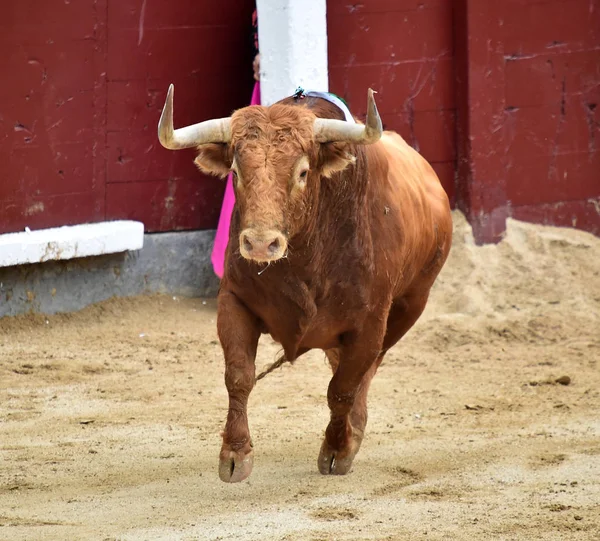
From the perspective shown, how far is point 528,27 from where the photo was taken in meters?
8.45

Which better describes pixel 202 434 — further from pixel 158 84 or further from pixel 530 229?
pixel 530 229

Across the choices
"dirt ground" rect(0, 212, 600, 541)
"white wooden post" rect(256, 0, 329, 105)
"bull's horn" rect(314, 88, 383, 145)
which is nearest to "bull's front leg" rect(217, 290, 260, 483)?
"dirt ground" rect(0, 212, 600, 541)

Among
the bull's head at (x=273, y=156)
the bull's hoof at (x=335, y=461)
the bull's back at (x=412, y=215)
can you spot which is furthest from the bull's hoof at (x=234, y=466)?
the bull's back at (x=412, y=215)

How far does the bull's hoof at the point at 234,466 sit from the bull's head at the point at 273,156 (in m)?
0.73

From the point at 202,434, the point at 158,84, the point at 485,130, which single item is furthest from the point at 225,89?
the point at 202,434

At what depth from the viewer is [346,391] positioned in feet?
15.8

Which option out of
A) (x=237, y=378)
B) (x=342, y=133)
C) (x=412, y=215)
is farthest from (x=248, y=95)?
(x=237, y=378)

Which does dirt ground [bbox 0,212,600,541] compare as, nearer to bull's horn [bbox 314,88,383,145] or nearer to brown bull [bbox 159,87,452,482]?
brown bull [bbox 159,87,452,482]

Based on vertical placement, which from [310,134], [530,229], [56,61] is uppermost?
[56,61]

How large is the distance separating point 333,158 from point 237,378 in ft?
2.70

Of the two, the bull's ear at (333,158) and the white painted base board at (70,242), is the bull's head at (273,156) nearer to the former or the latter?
the bull's ear at (333,158)

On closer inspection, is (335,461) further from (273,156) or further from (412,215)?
(273,156)

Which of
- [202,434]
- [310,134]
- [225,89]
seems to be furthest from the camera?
[225,89]

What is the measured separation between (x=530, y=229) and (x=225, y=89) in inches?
86.2
